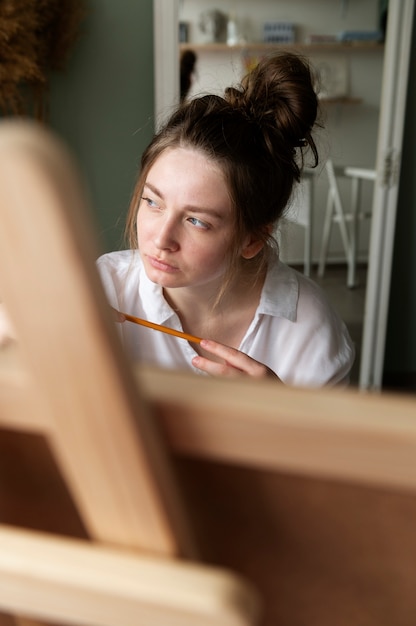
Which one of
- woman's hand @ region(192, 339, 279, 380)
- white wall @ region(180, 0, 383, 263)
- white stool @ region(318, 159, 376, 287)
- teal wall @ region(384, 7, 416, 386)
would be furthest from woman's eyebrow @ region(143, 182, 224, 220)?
white stool @ region(318, 159, 376, 287)

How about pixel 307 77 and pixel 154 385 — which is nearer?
pixel 154 385

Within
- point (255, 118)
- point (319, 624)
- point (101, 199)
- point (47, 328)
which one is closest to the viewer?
point (47, 328)

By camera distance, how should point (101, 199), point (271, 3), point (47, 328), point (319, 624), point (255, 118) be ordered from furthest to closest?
1. point (271, 3)
2. point (101, 199)
3. point (255, 118)
4. point (319, 624)
5. point (47, 328)

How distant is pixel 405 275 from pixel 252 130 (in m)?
1.93

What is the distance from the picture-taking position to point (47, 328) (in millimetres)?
278

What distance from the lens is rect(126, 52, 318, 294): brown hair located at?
3.72ft

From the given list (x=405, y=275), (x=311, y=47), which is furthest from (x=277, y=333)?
(x=311, y=47)

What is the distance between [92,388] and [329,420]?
0.10 metres

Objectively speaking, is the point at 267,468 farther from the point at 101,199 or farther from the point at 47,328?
the point at 101,199

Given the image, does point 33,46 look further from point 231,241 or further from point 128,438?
point 128,438

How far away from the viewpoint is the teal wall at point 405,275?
274cm

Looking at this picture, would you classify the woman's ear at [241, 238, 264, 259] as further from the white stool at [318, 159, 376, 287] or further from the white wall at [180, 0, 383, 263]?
the white stool at [318, 159, 376, 287]

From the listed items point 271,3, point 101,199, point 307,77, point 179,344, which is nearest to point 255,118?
point 307,77

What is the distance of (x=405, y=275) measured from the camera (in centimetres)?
293
